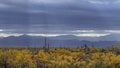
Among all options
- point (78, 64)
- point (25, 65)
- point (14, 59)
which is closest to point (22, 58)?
point (14, 59)

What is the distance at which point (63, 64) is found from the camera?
8862cm

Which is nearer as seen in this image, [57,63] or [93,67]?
[93,67]

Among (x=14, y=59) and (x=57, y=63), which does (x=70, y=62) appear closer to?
(x=57, y=63)

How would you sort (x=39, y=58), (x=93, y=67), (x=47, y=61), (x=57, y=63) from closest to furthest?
(x=93, y=67) → (x=57, y=63) → (x=47, y=61) → (x=39, y=58)

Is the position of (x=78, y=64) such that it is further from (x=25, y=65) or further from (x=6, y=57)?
(x=6, y=57)

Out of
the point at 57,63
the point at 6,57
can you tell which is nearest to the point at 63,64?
the point at 57,63

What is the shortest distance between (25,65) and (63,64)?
7.74 metres

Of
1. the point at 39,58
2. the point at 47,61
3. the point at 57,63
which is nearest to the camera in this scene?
the point at 57,63

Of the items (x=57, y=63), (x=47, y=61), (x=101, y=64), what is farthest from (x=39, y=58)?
(x=101, y=64)

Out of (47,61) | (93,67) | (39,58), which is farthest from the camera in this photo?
(39,58)

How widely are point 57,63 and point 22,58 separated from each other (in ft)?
30.1

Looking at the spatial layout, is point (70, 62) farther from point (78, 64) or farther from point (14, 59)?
point (14, 59)

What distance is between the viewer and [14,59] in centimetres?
9512

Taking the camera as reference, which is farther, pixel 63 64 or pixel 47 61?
pixel 47 61
